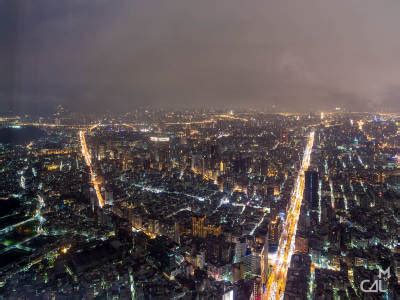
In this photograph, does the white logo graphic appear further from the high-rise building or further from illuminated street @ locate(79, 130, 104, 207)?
illuminated street @ locate(79, 130, 104, 207)

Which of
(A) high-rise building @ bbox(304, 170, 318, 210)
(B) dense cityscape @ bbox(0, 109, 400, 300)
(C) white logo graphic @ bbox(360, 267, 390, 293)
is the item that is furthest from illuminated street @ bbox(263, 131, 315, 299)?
(C) white logo graphic @ bbox(360, 267, 390, 293)

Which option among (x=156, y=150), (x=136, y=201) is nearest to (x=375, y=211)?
(x=136, y=201)

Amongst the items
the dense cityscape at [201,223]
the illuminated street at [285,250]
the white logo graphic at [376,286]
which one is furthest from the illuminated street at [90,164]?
the white logo graphic at [376,286]

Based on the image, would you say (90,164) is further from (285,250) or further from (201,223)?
(285,250)

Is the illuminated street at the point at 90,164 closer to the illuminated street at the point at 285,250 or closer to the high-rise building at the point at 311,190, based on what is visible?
the illuminated street at the point at 285,250

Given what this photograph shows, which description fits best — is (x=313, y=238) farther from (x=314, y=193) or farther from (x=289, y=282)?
(x=314, y=193)

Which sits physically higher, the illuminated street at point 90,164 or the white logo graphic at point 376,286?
the white logo graphic at point 376,286

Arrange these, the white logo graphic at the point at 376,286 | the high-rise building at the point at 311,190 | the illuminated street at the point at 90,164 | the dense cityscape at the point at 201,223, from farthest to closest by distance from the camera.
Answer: the illuminated street at the point at 90,164 → the high-rise building at the point at 311,190 → the dense cityscape at the point at 201,223 → the white logo graphic at the point at 376,286

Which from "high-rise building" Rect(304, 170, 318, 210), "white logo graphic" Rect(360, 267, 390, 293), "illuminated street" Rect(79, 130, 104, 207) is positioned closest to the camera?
"white logo graphic" Rect(360, 267, 390, 293)
